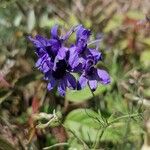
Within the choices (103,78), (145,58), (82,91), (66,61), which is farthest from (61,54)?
(145,58)

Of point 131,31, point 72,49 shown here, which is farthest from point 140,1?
point 72,49

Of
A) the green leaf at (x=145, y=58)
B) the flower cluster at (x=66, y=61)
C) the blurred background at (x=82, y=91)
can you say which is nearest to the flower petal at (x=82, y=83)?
the flower cluster at (x=66, y=61)

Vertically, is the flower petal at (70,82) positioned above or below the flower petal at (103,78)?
above

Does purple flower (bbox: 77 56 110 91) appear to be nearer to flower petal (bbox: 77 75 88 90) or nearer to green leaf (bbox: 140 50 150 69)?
flower petal (bbox: 77 75 88 90)

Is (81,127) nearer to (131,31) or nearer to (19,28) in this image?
(19,28)

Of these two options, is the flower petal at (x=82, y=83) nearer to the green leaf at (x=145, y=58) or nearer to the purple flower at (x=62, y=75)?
the purple flower at (x=62, y=75)

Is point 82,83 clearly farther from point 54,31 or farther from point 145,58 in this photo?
point 145,58

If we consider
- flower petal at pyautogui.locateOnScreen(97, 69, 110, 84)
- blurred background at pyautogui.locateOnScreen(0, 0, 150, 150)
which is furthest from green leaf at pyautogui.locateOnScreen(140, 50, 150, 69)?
flower petal at pyautogui.locateOnScreen(97, 69, 110, 84)
